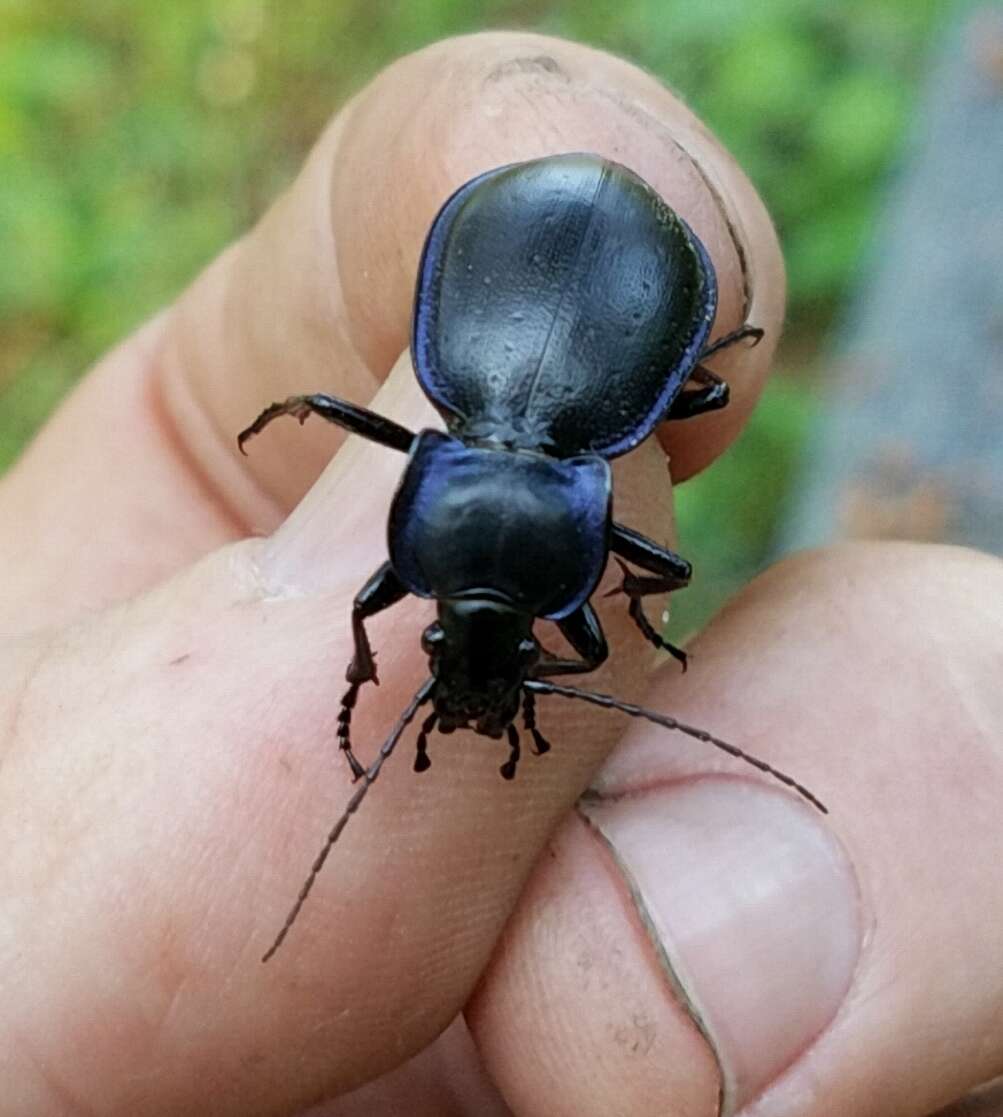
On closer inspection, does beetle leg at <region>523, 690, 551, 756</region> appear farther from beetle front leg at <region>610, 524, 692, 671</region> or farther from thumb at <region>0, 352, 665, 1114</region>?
beetle front leg at <region>610, 524, 692, 671</region>

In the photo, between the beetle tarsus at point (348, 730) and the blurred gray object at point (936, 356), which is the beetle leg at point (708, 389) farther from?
the blurred gray object at point (936, 356)

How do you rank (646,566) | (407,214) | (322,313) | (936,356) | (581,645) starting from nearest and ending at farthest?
1. (581,645)
2. (646,566)
3. (407,214)
4. (322,313)
5. (936,356)

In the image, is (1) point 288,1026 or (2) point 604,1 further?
(2) point 604,1

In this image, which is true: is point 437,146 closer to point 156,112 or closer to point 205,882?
point 205,882

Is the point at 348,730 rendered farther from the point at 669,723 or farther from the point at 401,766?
the point at 669,723

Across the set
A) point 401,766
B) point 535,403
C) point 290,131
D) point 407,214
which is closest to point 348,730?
point 401,766

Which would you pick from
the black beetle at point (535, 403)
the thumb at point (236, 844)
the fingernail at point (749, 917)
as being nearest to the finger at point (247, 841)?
the thumb at point (236, 844)

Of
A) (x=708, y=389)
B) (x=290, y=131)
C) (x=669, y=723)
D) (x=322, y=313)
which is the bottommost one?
(x=290, y=131)

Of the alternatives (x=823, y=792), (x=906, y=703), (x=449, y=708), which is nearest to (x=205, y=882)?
(x=449, y=708)
